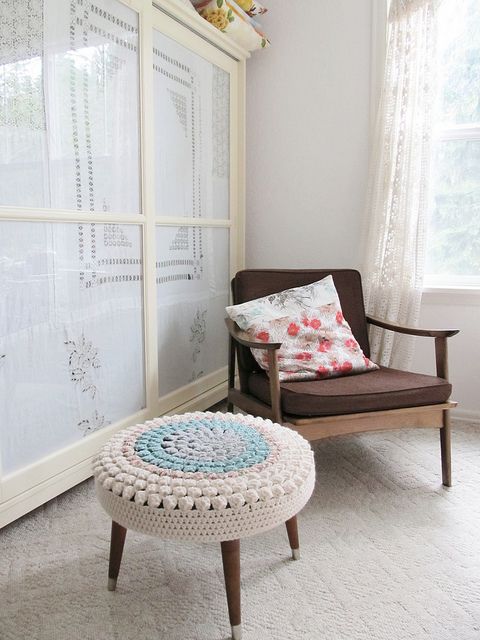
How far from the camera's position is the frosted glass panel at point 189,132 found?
91.2 inches

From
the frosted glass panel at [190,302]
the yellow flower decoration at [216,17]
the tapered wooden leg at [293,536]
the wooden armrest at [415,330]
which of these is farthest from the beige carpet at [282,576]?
the yellow flower decoration at [216,17]

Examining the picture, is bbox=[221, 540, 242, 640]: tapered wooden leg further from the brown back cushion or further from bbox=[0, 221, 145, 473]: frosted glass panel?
the brown back cushion

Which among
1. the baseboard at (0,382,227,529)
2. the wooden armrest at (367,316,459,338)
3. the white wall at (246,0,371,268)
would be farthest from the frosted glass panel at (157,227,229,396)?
the wooden armrest at (367,316,459,338)

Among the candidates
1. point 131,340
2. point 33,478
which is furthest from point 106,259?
point 33,478

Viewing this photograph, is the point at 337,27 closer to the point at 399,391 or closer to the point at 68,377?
the point at 399,391

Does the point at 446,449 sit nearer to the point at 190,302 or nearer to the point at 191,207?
the point at 190,302

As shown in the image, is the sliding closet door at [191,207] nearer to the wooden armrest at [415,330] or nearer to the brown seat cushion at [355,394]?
the brown seat cushion at [355,394]

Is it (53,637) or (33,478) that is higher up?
(33,478)

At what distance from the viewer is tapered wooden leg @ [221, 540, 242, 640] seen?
1.24 m

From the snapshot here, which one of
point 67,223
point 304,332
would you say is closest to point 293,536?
point 304,332

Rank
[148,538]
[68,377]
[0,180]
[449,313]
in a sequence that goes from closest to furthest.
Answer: [0,180] → [148,538] → [68,377] → [449,313]

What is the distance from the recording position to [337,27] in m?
2.79

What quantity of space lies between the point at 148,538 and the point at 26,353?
684mm

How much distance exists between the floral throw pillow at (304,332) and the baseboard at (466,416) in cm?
78
